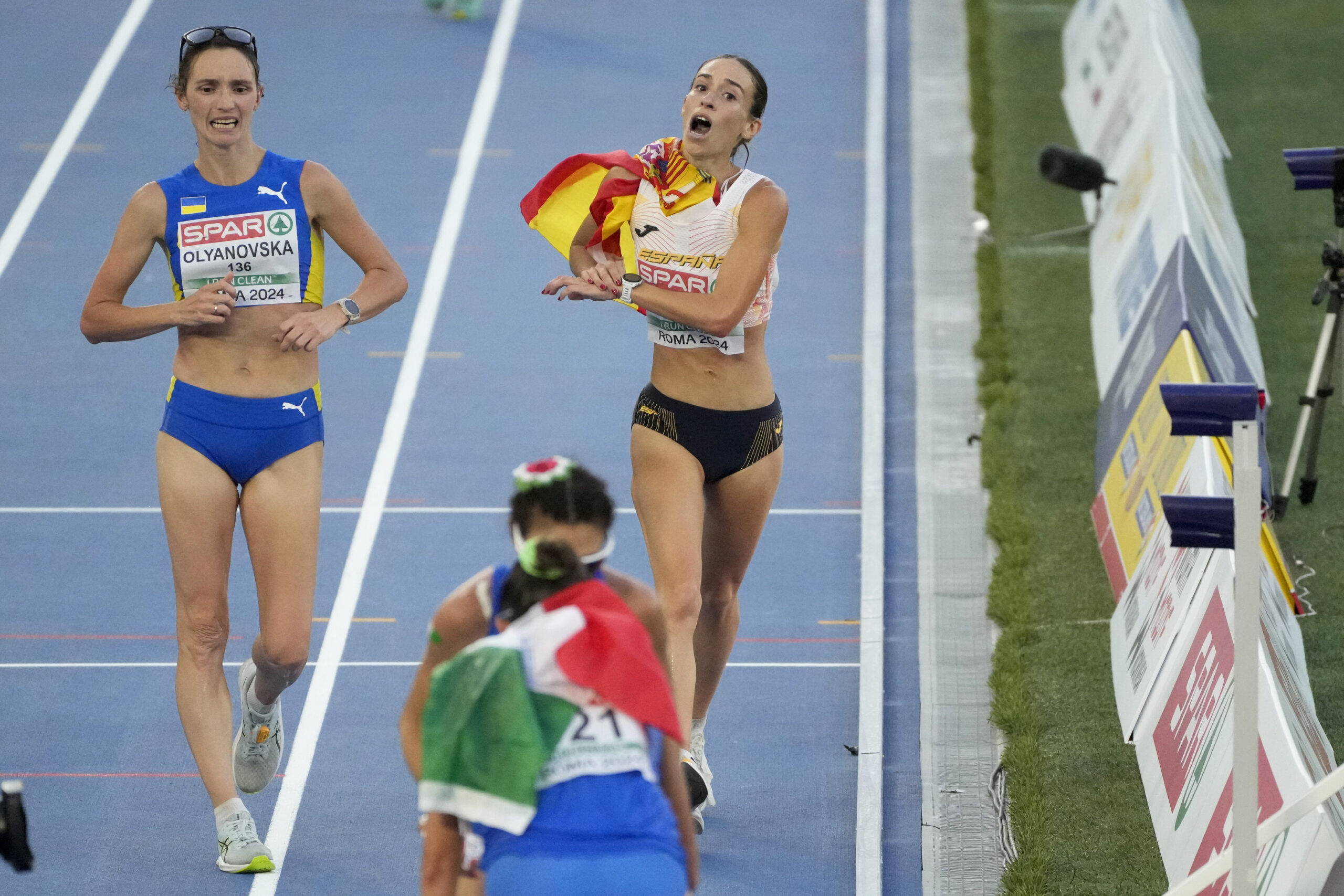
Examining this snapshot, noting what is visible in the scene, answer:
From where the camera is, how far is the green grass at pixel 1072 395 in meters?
6.00

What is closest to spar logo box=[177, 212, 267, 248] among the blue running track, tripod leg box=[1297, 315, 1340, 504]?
the blue running track

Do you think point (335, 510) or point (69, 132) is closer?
point (335, 510)

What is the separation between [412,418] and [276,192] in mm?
3644

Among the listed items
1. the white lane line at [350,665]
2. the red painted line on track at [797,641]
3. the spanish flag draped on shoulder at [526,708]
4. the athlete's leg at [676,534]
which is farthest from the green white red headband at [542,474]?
the red painted line on track at [797,641]

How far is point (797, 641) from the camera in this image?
7.07m

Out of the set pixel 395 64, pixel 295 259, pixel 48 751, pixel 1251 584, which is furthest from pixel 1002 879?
pixel 395 64

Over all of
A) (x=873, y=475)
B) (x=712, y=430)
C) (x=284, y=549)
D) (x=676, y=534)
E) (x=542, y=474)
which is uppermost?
(x=542, y=474)

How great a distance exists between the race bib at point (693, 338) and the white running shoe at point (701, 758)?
1.25 metres

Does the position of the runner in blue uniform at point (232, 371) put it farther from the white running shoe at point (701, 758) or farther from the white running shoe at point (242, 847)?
the white running shoe at point (701, 758)

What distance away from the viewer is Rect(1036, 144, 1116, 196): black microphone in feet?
32.6

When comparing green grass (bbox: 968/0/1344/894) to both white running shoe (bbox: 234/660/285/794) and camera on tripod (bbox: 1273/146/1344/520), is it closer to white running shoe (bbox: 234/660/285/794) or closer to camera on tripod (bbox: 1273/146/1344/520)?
camera on tripod (bbox: 1273/146/1344/520)

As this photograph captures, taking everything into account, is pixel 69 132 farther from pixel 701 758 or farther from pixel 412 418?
pixel 701 758

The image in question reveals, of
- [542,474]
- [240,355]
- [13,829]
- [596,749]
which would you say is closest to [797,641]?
[240,355]

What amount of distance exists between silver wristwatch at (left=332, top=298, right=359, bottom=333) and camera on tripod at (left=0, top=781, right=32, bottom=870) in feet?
7.19
